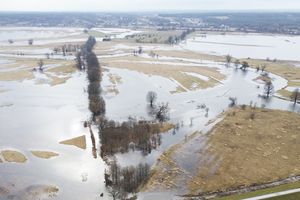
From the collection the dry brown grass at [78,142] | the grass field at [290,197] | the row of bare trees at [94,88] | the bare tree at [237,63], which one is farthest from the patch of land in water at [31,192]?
the bare tree at [237,63]

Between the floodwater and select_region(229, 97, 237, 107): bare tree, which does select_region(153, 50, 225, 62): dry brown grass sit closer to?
the floodwater

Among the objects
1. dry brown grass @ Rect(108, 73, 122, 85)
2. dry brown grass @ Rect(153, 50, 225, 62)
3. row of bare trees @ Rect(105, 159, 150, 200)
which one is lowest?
dry brown grass @ Rect(153, 50, 225, 62)

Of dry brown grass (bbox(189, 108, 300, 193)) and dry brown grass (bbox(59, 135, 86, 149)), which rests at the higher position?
dry brown grass (bbox(189, 108, 300, 193))

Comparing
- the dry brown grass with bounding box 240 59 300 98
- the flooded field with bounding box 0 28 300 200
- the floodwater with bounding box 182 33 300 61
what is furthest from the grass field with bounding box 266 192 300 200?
the floodwater with bounding box 182 33 300 61

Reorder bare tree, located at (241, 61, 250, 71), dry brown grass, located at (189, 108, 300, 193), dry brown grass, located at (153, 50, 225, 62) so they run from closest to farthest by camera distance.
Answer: dry brown grass, located at (189, 108, 300, 193), bare tree, located at (241, 61, 250, 71), dry brown grass, located at (153, 50, 225, 62)

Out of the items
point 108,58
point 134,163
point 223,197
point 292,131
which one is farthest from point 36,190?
point 108,58

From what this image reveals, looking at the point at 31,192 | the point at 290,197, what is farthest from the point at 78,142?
the point at 290,197
